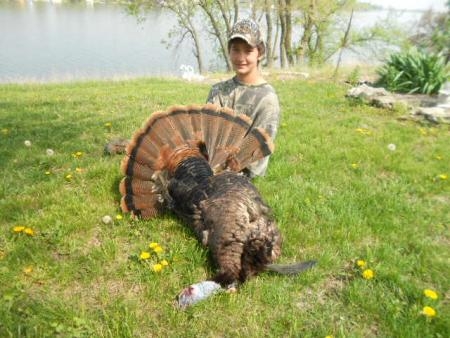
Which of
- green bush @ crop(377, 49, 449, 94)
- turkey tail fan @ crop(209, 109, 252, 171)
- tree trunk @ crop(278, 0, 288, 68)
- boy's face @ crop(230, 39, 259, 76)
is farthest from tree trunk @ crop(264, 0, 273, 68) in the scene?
turkey tail fan @ crop(209, 109, 252, 171)

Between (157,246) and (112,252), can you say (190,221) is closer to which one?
(157,246)

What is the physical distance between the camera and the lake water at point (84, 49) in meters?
20.1

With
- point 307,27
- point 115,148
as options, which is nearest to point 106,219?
point 115,148

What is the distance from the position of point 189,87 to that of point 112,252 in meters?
8.43

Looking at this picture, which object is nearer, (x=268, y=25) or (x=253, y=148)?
(x=253, y=148)

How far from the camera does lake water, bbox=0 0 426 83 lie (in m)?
20.1

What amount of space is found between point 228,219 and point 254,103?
178 centimetres

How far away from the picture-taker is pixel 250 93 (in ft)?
13.9

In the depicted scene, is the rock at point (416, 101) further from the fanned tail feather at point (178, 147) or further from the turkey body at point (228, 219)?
the turkey body at point (228, 219)

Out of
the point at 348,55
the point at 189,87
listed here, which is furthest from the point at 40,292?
the point at 348,55

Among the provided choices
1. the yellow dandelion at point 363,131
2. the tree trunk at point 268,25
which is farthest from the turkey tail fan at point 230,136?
the tree trunk at point 268,25

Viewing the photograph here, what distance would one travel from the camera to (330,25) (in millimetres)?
31516

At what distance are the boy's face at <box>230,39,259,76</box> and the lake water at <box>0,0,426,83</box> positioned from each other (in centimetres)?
1203

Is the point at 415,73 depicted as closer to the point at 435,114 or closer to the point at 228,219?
the point at 435,114
